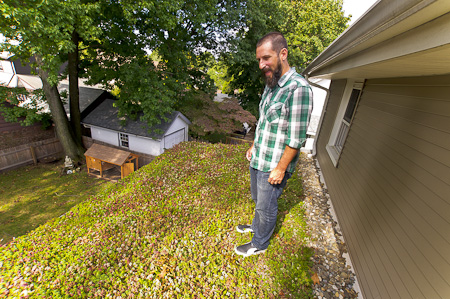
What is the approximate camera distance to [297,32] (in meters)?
14.9

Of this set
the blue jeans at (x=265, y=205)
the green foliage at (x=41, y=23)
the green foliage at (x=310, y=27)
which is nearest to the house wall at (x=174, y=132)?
the green foliage at (x=41, y=23)

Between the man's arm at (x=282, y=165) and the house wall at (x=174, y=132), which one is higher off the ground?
the man's arm at (x=282, y=165)

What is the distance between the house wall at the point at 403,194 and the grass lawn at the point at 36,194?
851 cm

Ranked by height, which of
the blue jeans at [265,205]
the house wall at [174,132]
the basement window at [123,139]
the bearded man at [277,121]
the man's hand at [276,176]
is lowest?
the basement window at [123,139]

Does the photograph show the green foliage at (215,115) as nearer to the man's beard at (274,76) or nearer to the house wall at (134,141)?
the house wall at (134,141)

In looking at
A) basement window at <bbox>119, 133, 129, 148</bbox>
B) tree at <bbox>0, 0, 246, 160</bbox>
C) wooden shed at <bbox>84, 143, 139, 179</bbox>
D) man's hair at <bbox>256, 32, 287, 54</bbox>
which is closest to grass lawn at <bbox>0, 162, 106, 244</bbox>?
wooden shed at <bbox>84, 143, 139, 179</bbox>

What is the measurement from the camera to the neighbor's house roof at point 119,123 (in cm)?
1045

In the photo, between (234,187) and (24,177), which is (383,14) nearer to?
(234,187)

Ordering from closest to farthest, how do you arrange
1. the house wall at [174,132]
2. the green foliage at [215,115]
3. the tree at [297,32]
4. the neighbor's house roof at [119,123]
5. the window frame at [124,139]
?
1. the green foliage at [215,115]
2. the neighbor's house roof at [119,123]
3. the house wall at [174,132]
4. the window frame at [124,139]
5. the tree at [297,32]

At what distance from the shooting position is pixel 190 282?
2273 millimetres

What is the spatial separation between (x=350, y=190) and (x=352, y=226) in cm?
56

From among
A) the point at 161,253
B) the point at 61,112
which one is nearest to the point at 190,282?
the point at 161,253

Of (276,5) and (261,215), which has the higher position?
(276,5)

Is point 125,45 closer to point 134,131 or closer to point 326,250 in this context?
point 134,131
